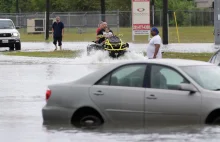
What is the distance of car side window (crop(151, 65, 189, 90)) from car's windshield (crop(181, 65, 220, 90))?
19 centimetres

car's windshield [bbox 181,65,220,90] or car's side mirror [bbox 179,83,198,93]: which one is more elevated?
car's windshield [bbox 181,65,220,90]

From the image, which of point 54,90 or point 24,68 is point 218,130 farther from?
point 24,68

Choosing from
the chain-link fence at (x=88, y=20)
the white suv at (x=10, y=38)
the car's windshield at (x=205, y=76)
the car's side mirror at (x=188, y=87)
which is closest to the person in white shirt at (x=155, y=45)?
the car's windshield at (x=205, y=76)

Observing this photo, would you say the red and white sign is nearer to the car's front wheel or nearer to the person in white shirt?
the person in white shirt

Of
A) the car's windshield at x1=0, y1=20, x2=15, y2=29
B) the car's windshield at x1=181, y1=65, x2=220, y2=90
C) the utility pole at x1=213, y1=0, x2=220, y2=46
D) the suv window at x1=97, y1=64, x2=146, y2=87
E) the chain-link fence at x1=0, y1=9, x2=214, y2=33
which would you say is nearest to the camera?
the car's windshield at x1=181, y1=65, x2=220, y2=90

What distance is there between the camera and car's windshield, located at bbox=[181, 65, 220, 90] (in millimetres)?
12062

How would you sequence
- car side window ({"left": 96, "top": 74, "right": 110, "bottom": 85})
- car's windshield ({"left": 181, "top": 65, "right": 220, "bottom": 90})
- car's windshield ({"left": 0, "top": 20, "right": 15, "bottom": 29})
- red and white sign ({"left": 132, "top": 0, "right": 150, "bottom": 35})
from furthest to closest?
red and white sign ({"left": 132, "top": 0, "right": 150, "bottom": 35})
car's windshield ({"left": 0, "top": 20, "right": 15, "bottom": 29})
car side window ({"left": 96, "top": 74, "right": 110, "bottom": 85})
car's windshield ({"left": 181, "top": 65, "right": 220, "bottom": 90})

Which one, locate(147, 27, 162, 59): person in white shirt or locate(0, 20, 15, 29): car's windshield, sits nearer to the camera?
locate(147, 27, 162, 59): person in white shirt

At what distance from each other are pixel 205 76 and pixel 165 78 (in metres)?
0.71

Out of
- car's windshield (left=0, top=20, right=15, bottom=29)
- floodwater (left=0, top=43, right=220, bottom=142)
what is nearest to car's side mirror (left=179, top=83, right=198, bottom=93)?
floodwater (left=0, top=43, right=220, bottom=142)

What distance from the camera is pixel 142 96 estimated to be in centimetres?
1210

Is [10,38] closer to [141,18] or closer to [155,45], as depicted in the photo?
[141,18]

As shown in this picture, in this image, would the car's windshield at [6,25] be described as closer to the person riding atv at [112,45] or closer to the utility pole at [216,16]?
the utility pole at [216,16]

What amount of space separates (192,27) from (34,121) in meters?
66.6
